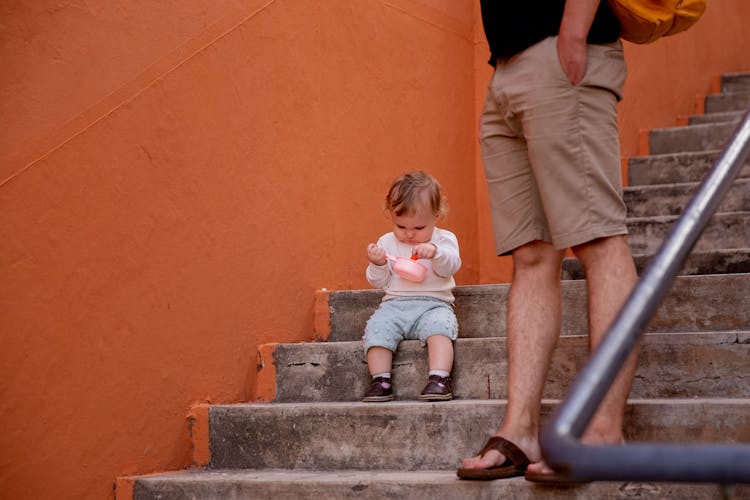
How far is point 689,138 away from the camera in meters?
5.59

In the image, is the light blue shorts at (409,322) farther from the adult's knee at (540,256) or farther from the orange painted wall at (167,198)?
the adult's knee at (540,256)

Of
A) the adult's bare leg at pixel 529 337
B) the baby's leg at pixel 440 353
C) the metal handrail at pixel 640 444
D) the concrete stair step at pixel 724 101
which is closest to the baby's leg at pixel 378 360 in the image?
the baby's leg at pixel 440 353

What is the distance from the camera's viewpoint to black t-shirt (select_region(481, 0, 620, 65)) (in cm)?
230

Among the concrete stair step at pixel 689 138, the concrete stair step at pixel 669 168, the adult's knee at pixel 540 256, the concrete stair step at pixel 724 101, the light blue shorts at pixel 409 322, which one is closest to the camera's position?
the adult's knee at pixel 540 256

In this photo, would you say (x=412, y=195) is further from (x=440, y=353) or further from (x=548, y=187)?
(x=548, y=187)

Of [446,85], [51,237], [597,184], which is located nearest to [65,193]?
[51,237]

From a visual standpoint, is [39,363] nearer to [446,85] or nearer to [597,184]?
[597,184]

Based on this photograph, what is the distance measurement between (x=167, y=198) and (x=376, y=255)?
71 centimetres

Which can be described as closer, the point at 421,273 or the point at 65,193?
the point at 65,193

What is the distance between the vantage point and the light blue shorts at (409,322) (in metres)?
3.10

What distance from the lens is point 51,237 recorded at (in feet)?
8.62

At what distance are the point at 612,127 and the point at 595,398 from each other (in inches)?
56.3

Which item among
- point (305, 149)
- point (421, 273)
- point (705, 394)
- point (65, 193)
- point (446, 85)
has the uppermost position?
point (446, 85)

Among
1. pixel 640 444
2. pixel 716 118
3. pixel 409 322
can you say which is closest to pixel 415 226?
pixel 409 322
